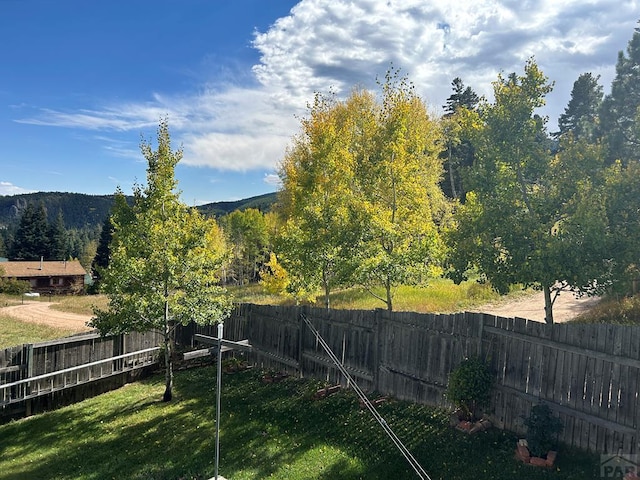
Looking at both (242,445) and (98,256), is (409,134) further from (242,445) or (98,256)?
(98,256)

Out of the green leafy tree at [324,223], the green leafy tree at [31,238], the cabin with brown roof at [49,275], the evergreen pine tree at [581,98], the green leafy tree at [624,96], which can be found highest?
the evergreen pine tree at [581,98]

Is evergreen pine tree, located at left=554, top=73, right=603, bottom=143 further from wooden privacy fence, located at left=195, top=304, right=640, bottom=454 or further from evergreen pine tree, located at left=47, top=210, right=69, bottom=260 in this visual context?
evergreen pine tree, located at left=47, top=210, right=69, bottom=260

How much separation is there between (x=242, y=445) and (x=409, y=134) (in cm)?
1029

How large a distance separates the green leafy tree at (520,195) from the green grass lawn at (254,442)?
13.6 ft

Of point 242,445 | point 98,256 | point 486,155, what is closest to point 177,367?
point 242,445

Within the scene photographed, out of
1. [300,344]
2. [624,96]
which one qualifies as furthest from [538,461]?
[624,96]

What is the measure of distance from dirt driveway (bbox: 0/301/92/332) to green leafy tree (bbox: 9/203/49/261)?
39744 mm

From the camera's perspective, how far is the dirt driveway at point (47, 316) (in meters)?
28.2

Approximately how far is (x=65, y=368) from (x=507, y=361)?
40.6 feet

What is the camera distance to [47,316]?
31719mm

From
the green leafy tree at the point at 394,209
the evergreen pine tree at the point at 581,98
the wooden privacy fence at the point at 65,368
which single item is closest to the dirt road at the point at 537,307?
the green leafy tree at the point at 394,209

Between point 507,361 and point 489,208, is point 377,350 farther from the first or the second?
point 489,208

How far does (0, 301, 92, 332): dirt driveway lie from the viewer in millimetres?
28250

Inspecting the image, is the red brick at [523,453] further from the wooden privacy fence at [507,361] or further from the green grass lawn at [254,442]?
the wooden privacy fence at [507,361]
